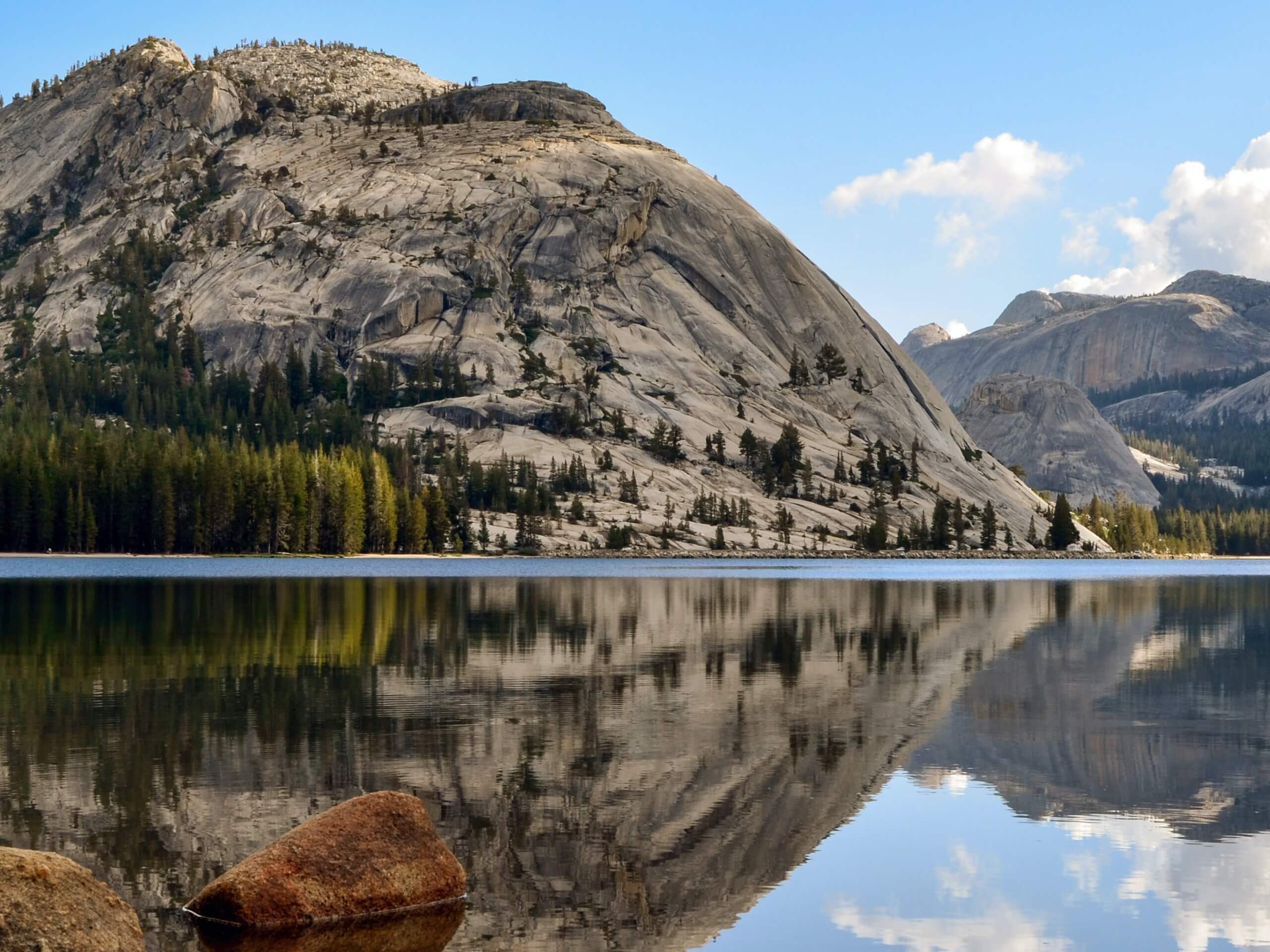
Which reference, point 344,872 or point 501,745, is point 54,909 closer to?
point 344,872

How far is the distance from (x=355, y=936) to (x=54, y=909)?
4671mm

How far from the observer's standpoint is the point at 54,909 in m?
17.1

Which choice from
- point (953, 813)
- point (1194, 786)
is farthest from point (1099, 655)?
point (953, 813)

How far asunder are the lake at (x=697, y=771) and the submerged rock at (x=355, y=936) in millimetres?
457

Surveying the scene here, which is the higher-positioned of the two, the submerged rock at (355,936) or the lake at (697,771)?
the lake at (697,771)

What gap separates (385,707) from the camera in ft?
131

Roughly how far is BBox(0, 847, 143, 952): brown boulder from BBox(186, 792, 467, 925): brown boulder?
8.80 feet

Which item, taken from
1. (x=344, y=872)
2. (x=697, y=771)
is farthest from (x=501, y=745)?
(x=344, y=872)

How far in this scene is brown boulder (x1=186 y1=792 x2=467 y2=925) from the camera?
20.6m

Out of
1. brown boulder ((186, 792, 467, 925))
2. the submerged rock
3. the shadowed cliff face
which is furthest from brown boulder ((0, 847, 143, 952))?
brown boulder ((186, 792, 467, 925))

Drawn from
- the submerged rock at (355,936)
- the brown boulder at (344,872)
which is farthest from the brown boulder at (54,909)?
the brown boulder at (344,872)

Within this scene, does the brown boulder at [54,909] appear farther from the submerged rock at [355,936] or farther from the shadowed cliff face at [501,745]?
the submerged rock at [355,936]

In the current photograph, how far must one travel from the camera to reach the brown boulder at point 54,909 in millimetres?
16734

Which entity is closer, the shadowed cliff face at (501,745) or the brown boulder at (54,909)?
the brown boulder at (54,909)
